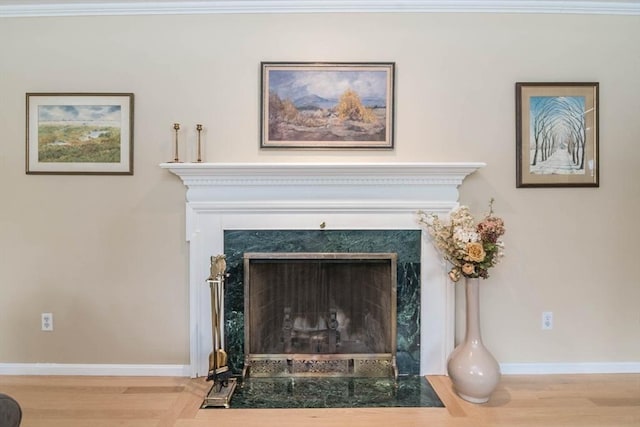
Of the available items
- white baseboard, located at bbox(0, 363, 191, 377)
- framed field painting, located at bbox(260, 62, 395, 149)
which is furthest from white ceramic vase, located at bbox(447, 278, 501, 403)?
white baseboard, located at bbox(0, 363, 191, 377)

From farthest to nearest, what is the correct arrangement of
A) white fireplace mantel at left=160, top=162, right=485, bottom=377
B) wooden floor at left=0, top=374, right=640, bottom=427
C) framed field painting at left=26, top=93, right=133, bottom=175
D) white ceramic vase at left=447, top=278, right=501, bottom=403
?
framed field painting at left=26, top=93, right=133, bottom=175 < white fireplace mantel at left=160, top=162, right=485, bottom=377 < white ceramic vase at left=447, top=278, right=501, bottom=403 < wooden floor at left=0, top=374, right=640, bottom=427

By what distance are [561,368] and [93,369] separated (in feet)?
10.1

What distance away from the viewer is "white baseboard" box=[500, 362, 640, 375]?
254 cm

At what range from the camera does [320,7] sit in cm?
247

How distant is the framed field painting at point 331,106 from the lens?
2490 millimetres

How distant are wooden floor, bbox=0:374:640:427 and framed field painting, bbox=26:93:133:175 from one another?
134cm

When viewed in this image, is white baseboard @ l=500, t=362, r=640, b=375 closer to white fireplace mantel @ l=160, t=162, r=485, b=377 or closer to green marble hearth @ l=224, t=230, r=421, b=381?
white fireplace mantel @ l=160, t=162, r=485, b=377

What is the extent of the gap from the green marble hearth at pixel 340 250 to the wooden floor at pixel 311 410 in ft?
0.81

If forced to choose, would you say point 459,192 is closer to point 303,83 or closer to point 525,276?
point 525,276

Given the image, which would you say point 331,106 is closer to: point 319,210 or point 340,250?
point 319,210

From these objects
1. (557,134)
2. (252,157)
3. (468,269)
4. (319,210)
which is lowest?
(468,269)

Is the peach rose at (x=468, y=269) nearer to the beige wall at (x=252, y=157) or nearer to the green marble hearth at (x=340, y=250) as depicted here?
the green marble hearth at (x=340, y=250)

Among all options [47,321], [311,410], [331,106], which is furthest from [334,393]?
[47,321]

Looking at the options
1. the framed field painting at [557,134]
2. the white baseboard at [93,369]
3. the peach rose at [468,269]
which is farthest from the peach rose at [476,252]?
the white baseboard at [93,369]
